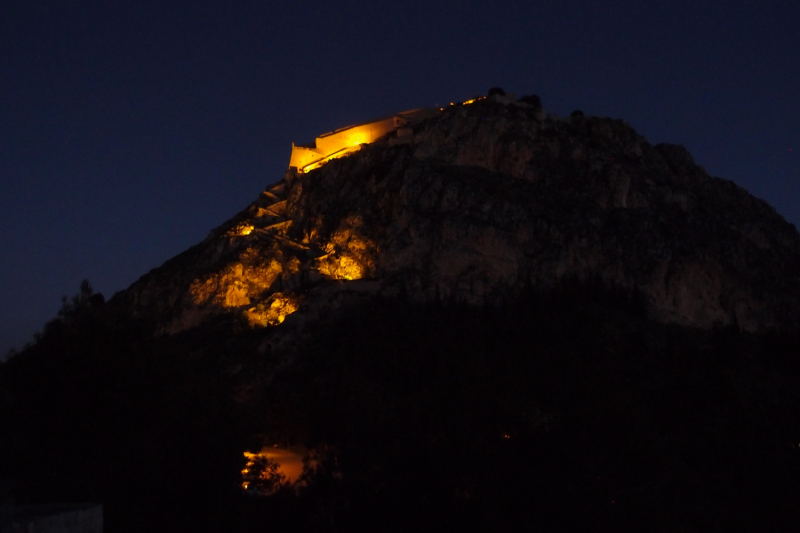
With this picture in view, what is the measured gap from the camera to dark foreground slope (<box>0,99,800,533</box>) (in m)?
15.7

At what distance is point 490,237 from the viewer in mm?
58000

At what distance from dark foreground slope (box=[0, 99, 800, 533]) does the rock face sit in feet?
0.78

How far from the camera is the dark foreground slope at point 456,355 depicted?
15.7 meters

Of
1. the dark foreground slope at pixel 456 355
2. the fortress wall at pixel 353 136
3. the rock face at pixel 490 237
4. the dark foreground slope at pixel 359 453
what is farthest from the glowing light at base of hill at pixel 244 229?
the dark foreground slope at pixel 359 453

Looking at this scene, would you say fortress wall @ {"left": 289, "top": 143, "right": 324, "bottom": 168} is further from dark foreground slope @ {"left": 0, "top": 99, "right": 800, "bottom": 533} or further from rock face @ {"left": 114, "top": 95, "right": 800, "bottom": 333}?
rock face @ {"left": 114, "top": 95, "right": 800, "bottom": 333}

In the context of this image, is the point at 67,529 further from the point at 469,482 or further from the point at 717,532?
the point at 717,532

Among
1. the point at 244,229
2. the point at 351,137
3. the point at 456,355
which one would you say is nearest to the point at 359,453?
the point at 456,355

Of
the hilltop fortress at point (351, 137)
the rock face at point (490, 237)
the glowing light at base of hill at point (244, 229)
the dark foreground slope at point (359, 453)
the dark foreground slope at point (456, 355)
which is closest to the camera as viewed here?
the dark foreground slope at point (359, 453)

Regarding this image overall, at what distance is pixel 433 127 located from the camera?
69812mm

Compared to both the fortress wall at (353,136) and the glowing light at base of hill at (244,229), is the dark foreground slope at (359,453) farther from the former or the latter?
the fortress wall at (353,136)

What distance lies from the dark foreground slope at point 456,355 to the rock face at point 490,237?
24 centimetres

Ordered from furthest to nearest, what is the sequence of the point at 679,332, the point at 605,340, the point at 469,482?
the point at 679,332 → the point at 605,340 → the point at 469,482

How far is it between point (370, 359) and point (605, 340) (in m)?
16.7

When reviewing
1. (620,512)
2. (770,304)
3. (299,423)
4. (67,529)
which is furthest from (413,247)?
(67,529)
